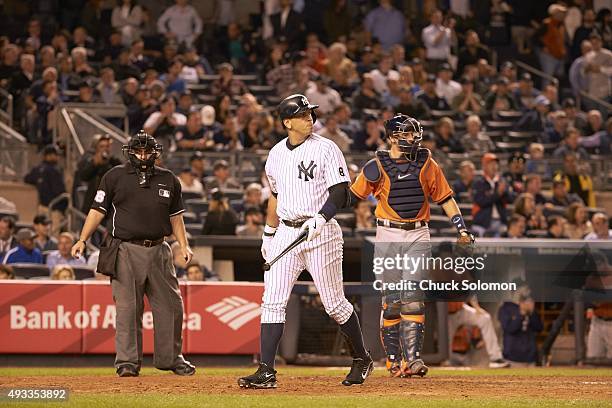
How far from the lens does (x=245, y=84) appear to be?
22.8 m

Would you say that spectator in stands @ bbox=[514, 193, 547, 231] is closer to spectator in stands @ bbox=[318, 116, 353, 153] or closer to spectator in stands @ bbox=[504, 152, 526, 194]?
spectator in stands @ bbox=[504, 152, 526, 194]

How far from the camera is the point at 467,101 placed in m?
22.8

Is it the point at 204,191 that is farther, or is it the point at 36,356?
the point at 204,191

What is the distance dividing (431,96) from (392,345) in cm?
1121

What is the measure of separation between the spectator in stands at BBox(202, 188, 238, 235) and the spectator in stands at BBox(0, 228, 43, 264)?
85.6 inches

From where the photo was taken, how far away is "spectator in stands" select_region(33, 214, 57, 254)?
1689 centimetres

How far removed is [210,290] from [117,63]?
7822 mm

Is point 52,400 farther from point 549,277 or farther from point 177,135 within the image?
point 177,135

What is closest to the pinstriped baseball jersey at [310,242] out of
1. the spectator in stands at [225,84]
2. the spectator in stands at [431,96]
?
the spectator in stands at [225,84]

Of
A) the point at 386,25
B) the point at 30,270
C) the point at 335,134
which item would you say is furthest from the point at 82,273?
the point at 386,25

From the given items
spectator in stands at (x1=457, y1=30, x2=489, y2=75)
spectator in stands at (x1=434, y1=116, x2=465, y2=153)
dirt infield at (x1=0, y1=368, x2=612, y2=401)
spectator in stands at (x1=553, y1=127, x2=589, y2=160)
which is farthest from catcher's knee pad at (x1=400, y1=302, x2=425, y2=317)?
spectator in stands at (x1=457, y1=30, x2=489, y2=75)

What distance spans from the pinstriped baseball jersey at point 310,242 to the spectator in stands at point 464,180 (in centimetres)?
944

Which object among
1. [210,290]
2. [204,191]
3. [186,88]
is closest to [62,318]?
[210,290]

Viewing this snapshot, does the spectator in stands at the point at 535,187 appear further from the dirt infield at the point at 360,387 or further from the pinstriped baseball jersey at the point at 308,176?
the pinstriped baseball jersey at the point at 308,176
